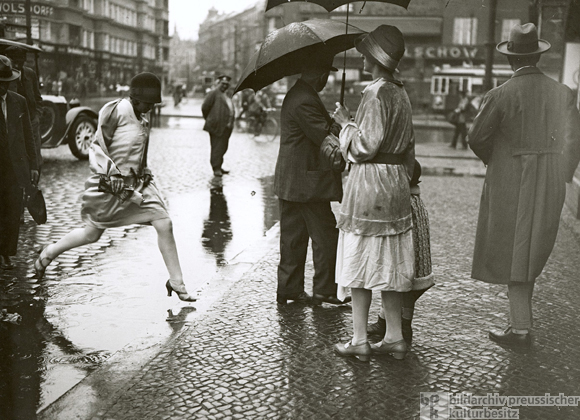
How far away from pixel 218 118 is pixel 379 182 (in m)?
8.47

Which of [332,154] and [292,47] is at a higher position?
[292,47]

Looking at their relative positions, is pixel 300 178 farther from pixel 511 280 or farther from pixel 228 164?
pixel 228 164

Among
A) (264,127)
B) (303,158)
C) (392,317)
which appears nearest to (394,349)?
(392,317)

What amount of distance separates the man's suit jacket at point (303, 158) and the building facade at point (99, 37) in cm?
2466

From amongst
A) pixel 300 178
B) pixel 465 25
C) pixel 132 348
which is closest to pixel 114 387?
pixel 132 348

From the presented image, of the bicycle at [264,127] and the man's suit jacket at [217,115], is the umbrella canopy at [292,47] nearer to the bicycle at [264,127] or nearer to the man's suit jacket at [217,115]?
the man's suit jacket at [217,115]

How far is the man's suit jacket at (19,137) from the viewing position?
6480 mm

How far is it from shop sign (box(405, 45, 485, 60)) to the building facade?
1637 centimetres

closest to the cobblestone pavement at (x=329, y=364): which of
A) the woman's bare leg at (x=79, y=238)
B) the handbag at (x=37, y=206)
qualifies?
the woman's bare leg at (x=79, y=238)

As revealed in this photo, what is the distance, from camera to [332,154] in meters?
4.97

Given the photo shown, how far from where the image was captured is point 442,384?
4066 mm

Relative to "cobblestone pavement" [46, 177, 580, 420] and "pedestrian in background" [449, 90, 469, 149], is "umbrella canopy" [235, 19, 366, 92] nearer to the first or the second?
"cobblestone pavement" [46, 177, 580, 420]

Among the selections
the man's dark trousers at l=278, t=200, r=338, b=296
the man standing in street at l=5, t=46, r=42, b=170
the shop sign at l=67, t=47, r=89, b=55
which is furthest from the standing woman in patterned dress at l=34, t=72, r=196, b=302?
the shop sign at l=67, t=47, r=89, b=55

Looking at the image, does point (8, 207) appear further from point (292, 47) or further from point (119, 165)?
point (292, 47)
